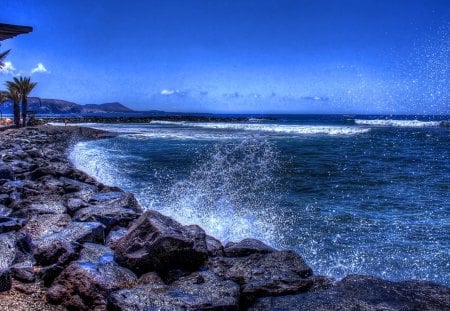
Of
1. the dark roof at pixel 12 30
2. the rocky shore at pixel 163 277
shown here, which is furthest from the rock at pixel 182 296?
the dark roof at pixel 12 30

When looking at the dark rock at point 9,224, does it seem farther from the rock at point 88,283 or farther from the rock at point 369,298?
the rock at point 369,298

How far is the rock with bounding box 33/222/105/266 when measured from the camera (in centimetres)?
470

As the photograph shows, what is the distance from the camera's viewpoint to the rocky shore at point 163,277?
370cm

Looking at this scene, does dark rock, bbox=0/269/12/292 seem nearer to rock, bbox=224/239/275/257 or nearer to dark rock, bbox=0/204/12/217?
dark rock, bbox=0/204/12/217

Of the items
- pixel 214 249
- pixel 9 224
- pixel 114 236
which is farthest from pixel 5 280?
pixel 214 249

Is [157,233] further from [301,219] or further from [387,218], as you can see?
[387,218]

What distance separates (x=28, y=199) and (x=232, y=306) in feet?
19.1

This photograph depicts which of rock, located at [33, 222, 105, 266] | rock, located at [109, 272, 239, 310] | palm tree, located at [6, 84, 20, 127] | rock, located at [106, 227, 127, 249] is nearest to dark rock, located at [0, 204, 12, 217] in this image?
rock, located at [33, 222, 105, 266]

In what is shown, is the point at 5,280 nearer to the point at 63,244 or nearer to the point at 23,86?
the point at 63,244

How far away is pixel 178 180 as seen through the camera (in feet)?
43.5

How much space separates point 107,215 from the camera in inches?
258

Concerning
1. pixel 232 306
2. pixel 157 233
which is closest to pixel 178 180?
pixel 157 233

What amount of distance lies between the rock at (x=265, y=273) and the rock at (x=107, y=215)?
2134 millimetres

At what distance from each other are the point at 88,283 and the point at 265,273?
2016 millimetres
